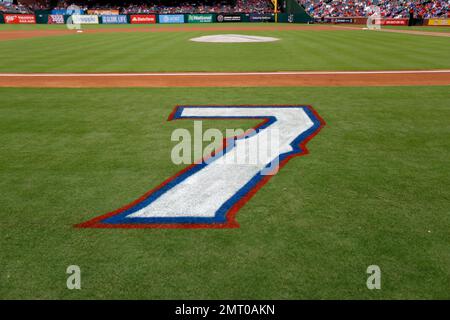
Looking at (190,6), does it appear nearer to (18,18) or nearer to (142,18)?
(142,18)

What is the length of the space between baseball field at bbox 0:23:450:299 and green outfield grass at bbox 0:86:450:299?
15 mm

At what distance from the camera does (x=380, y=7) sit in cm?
4744

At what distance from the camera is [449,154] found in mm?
5488

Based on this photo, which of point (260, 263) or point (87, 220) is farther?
point (87, 220)

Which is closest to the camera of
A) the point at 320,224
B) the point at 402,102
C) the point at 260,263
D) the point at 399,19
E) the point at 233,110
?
the point at 260,263

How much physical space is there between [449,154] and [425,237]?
8.76 feet

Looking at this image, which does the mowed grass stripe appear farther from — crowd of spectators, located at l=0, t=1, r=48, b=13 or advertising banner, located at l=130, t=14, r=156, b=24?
crowd of spectators, located at l=0, t=1, r=48, b=13

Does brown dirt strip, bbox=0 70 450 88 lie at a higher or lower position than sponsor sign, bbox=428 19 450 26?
lower

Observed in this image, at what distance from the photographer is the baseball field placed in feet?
9.50

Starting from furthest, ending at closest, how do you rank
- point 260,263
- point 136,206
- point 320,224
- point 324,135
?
1. point 324,135
2. point 136,206
3. point 320,224
4. point 260,263

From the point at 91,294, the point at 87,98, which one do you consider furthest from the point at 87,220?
the point at 87,98

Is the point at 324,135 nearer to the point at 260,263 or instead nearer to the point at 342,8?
the point at 260,263

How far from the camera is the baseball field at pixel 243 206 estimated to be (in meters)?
2.89

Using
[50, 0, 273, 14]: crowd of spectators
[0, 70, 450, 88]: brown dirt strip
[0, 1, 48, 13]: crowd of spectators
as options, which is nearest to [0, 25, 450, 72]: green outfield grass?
[0, 70, 450, 88]: brown dirt strip
